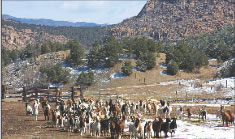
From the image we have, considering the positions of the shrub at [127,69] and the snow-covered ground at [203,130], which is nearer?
the snow-covered ground at [203,130]

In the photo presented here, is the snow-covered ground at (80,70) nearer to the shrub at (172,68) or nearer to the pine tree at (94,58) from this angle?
the pine tree at (94,58)

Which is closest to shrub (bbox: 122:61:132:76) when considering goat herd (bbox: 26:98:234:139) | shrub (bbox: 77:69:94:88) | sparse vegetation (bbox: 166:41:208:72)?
shrub (bbox: 77:69:94:88)

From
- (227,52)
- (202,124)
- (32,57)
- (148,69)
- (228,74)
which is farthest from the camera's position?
(32,57)

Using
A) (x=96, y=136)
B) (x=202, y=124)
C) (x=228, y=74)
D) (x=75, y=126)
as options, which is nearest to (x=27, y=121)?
(x=75, y=126)

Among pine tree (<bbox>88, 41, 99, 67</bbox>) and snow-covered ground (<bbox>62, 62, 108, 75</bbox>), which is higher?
pine tree (<bbox>88, 41, 99, 67</bbox>)

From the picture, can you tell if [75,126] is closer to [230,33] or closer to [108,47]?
[108,47]

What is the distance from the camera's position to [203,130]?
21922 mm

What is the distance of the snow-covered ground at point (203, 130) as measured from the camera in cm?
2000

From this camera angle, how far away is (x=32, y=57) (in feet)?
424

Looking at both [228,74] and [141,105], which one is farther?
[228,74]

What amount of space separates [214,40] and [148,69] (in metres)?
50.8

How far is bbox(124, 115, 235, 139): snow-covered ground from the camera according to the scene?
65.6ft

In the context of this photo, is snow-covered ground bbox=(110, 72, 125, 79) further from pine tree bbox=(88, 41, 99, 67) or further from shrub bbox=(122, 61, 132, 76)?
pine tree bbox=(88, 41, 99, 67)

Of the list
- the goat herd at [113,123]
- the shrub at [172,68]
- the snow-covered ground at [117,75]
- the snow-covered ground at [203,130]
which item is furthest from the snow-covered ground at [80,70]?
the snow-covered ground at [203,130]
